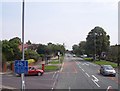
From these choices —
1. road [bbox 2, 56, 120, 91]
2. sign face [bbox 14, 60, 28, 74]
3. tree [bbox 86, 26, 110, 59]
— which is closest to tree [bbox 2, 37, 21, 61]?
road [bbox 2, 56, 120, 91]

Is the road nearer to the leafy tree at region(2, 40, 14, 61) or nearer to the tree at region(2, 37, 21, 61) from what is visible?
the leafy tree at region(2, 40, 14, 61)

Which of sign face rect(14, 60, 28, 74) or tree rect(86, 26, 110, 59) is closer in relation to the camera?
sign face rect(14, 60, 28, 74)

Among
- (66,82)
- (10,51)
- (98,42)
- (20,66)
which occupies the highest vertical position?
(98,42)

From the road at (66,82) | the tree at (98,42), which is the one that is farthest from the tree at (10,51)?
the tree at (98,42)

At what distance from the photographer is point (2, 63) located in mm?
46094

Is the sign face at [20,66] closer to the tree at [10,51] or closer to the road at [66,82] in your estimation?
the road at [66,82]

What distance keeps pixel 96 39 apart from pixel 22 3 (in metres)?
82.6

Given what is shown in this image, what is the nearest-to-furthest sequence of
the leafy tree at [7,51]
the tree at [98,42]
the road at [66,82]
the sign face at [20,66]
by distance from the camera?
the sign face at [20,66]
the road at [66,82]
the leafy tree at [7,51]
the tree at [98,42]

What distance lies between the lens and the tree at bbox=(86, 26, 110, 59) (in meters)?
96.3

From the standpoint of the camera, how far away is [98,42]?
9656 centimetres

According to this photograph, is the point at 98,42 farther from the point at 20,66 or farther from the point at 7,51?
the point at 20,66

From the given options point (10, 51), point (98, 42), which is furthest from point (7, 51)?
point (98, 42)

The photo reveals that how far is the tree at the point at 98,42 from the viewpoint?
96.3 m

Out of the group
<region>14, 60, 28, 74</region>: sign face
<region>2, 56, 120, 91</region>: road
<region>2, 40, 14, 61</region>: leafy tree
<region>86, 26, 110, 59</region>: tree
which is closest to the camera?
<region>14, 60, 28, 74</region>: sign face
